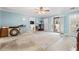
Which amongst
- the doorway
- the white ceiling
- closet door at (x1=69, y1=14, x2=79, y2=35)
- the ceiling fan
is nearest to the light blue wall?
the white ceiling

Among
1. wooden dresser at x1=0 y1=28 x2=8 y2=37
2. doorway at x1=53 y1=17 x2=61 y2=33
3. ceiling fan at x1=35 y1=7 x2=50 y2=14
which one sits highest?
ceiling fan at x1=35 y1=7 x2=50 y2=14

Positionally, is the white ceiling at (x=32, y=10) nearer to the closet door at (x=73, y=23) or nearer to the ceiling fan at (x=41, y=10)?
the ceiling fan at (x=41, y=10)

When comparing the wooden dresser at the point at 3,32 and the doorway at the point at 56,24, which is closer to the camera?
the wooden dresser at the point at 3,32

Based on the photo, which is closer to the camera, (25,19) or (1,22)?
(1,22)

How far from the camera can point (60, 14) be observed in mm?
1842

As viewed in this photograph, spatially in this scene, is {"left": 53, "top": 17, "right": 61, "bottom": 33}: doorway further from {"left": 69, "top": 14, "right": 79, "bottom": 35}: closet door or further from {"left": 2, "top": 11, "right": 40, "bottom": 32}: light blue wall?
{"left": 2, "top": 11, "right": 40, "bottom": 32}: light blue wall

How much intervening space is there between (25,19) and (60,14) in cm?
67

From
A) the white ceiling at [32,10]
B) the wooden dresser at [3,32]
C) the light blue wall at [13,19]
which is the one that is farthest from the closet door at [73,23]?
the wooden dresser at [3,32]

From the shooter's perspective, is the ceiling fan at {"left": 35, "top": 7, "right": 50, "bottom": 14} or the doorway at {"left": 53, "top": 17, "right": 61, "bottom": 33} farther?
the doorway at {"left": 53, "top": 17, "right": 61, "bottom": 33}

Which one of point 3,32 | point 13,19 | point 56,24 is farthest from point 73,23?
point 3,32

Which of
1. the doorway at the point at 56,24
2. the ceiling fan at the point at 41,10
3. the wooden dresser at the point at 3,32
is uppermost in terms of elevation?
the ceiling fan at the point at 41,10
